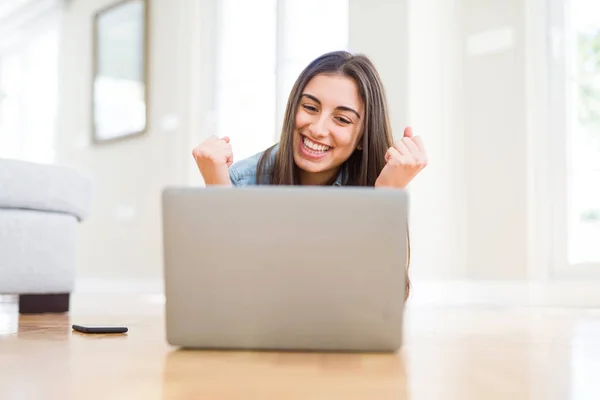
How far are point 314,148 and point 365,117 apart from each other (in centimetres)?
14

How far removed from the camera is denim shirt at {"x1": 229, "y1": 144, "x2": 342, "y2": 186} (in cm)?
179

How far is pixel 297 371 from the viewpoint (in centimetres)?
84

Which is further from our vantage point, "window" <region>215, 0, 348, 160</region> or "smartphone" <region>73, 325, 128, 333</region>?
"window" <region>215, 0, 348, 160</region>

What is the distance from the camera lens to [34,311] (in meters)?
2.17

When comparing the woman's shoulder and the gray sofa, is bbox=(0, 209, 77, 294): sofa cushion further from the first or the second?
the woman's shoulder

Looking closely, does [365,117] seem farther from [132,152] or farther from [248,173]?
[132,152]

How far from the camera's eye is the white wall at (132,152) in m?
4.29

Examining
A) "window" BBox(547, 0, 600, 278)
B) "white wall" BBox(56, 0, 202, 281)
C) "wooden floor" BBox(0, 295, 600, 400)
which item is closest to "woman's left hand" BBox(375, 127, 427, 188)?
"wooden floor" BBox(0, 295, 600, 400)

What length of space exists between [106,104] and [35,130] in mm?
1367

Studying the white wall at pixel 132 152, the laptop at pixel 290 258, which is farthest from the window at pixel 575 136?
the laptop at pixel 290 258

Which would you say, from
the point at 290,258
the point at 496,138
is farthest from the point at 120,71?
the point at 290,258

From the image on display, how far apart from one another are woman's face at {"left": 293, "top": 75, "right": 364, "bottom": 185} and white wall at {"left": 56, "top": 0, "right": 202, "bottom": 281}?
99.0 inches

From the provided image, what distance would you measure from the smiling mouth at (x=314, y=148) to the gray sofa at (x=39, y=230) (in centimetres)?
89

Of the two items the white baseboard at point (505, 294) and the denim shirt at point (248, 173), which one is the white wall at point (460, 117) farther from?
the denim shirt at point (248, 173)
